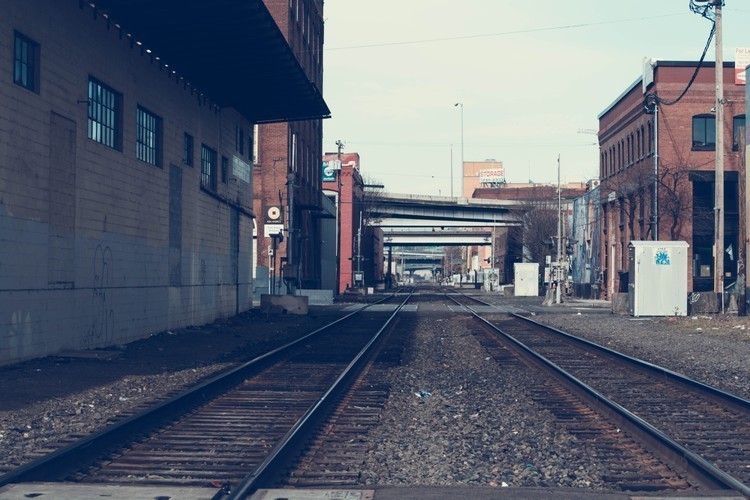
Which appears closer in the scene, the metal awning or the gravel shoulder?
the gravel shoulder

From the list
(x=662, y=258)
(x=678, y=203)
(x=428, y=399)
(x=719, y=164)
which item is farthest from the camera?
(x=678, y=203)

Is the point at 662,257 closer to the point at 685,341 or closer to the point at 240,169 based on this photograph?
the point at 685,341

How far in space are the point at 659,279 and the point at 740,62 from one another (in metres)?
25.3

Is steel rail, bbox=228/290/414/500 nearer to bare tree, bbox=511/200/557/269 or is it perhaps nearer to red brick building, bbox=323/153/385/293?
red brick building, bbox=323/153/385/293

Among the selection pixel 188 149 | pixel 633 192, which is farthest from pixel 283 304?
pixel 633 192

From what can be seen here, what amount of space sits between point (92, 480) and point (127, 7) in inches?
570

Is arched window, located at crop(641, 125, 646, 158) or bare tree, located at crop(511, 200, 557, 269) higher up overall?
arched window, located at crop(641, 125, 646, 158)

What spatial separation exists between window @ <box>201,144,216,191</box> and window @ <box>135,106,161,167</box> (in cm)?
487

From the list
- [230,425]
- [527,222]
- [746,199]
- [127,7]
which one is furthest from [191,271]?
[527,222]

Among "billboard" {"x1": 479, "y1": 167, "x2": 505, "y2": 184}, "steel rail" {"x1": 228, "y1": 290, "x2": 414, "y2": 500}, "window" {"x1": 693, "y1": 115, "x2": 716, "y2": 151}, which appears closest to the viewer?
"steel rail" {"x1": 228, "y1": 290, "x2": 414, "y2": 500}

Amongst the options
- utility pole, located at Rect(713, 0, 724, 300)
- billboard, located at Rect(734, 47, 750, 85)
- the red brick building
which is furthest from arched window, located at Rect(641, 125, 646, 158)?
the red brick building

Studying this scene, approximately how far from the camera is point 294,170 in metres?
52.0

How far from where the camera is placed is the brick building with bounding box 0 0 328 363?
15.3m

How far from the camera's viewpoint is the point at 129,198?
2081cm
